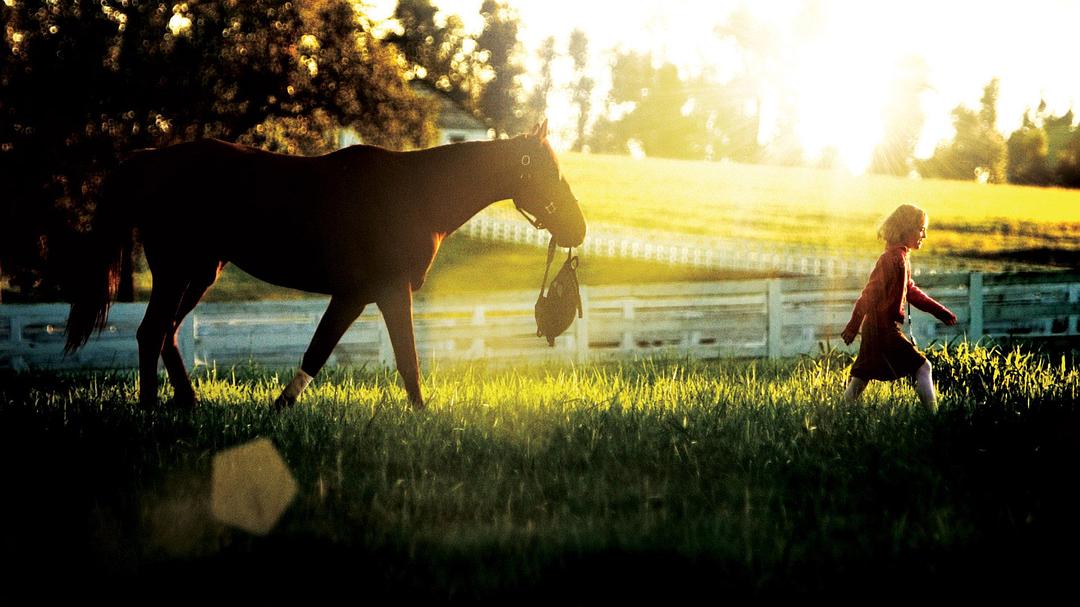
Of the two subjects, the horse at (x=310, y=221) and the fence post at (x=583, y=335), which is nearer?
the horse at (x=310, y=221)

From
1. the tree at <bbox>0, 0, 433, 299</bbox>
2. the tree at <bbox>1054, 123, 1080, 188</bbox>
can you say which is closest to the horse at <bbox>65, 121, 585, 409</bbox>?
the tree at <bbox>0, 0, 433, 299</bbox>

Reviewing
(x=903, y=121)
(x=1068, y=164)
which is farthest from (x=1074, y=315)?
(x=1068, y=164)

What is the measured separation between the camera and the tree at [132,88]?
1730cm

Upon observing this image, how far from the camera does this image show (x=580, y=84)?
248 ft

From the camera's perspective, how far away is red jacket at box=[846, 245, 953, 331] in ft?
22.0

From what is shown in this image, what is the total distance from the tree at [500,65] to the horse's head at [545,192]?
56058 millimetres

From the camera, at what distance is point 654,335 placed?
16.2m

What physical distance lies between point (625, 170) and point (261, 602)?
2084 inches

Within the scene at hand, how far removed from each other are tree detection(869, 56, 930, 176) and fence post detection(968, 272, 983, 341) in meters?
42.9

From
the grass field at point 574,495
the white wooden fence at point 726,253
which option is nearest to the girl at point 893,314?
the grass field at point 574,495

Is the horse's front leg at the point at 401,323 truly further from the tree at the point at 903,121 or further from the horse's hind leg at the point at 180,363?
the tree at the point at 903,121

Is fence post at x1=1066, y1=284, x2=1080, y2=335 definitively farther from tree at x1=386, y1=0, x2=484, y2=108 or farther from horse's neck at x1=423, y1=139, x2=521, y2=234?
tree at x1=386, y1=0, x2=484, y2=108

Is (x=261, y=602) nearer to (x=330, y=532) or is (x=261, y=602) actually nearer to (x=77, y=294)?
(x=330, y=532)

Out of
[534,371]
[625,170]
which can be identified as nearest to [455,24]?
[625,170]
